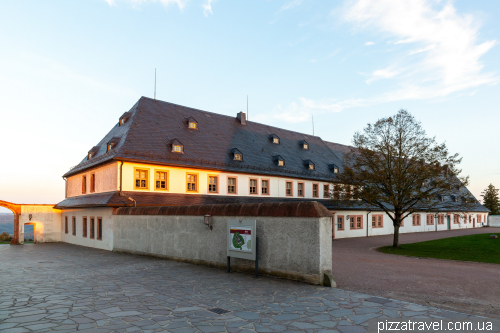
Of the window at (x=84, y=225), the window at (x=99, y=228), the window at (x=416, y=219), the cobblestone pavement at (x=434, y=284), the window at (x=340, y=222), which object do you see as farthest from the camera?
the window at (x=416, y=219)

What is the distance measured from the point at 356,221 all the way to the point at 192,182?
63.5ft

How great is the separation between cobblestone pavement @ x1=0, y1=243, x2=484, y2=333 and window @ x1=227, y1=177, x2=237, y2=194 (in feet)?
59.6

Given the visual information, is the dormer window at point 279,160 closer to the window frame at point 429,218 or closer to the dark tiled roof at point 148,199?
the dark tiled roof at point 148,199

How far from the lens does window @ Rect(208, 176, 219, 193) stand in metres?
29.3

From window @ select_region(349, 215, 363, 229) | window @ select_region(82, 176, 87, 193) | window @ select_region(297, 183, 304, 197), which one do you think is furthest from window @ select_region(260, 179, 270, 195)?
window @ select_region(82, 176, 87, 193)

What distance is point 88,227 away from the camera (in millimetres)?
26391

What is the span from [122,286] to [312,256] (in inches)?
208

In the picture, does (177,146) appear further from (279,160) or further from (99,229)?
(279,160)

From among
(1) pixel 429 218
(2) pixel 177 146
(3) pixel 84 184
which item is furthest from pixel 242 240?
(1) pixel 429 218

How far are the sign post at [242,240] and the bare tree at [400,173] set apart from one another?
14.8 m

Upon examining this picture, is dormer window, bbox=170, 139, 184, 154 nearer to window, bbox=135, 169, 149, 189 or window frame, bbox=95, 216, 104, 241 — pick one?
window, bbox=135, 169, 149, 189

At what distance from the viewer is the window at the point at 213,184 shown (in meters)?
29.3

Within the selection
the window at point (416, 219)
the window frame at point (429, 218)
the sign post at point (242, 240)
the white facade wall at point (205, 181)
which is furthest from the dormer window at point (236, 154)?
the window frame at point (429, 218)

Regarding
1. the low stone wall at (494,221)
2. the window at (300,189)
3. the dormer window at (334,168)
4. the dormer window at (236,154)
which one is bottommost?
the low stone wall at (494,221)
